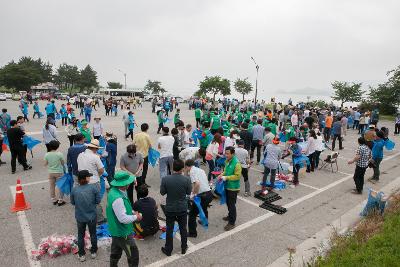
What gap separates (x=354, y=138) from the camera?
19.8 meters

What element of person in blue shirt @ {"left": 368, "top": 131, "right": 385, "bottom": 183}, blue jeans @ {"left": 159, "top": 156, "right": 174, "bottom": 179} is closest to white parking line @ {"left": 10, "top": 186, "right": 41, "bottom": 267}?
blue jeans @ {"left": 159, "top": 156, "right": 174, "bottom": 179}

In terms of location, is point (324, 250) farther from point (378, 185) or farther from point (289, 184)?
point (378, 185)

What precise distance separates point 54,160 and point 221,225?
4201 millimetres

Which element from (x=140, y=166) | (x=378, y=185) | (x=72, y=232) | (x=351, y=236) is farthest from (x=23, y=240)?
(x=378, y=185)

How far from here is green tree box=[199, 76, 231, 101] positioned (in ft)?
179

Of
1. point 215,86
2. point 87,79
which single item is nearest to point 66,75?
point 87,79

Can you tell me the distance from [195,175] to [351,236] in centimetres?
337

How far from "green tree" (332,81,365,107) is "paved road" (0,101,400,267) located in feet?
125

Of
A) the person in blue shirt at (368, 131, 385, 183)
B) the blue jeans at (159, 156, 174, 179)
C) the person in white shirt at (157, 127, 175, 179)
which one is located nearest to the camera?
the person in white shirt at (157, 127, 175, 179)

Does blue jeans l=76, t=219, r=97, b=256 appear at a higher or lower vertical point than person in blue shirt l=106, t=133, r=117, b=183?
lower

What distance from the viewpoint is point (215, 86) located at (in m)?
54.9

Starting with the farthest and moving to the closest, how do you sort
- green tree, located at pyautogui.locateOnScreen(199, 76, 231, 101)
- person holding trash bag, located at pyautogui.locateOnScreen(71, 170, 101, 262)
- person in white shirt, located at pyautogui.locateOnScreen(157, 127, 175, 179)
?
green tree, located at pyautogui.locateOnScreen(199, 76, 231, 101) < person in white shirt, located at pyautogui.locateOnScreen(157, 127, 175, 179) < person holding trash bag, located at pyautogui.locateOnScreen(71, 170, 101, 262)

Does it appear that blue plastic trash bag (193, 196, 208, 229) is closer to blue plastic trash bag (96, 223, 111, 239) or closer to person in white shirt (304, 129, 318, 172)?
blue plastic trash bag (96, 223, 111, 239)

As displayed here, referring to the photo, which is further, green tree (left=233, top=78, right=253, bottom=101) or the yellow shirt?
green tree (left=233, top=78, right=253, bottom=101)
